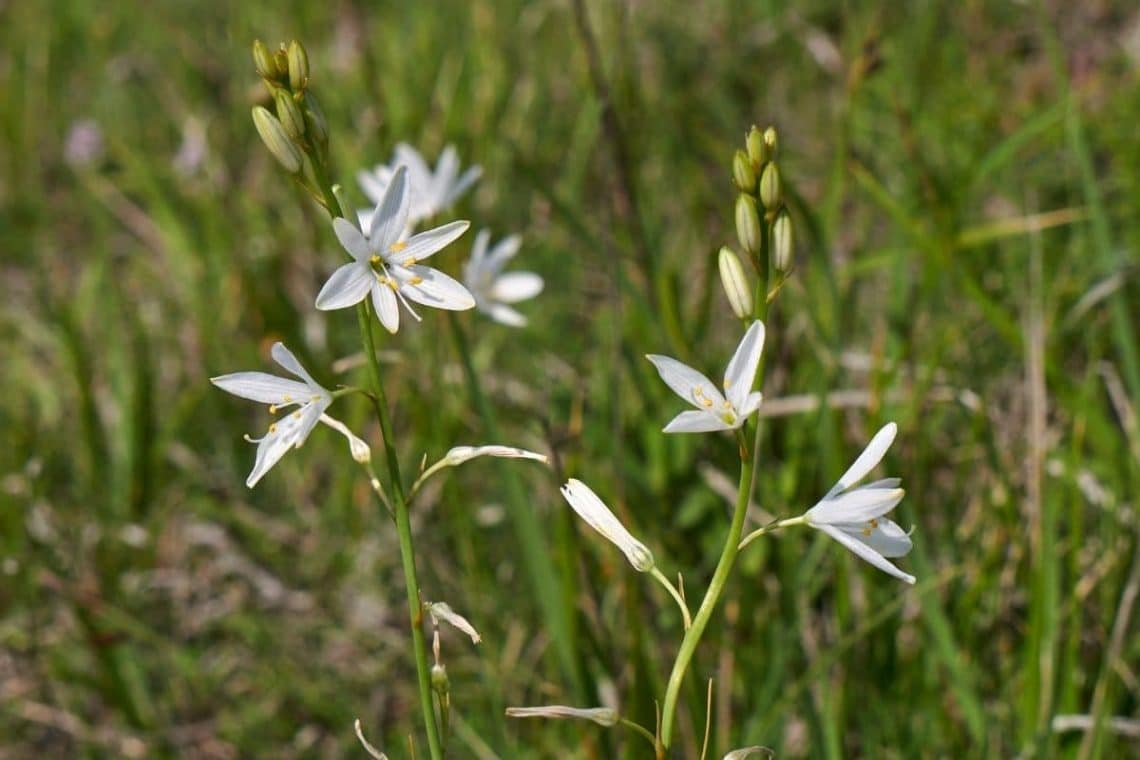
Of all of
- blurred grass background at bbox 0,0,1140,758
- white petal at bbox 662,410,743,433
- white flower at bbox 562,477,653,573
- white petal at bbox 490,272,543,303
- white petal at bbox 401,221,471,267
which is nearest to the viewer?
white petal at bbox 662,410,743,433

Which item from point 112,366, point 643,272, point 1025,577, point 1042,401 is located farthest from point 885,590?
point 112,366

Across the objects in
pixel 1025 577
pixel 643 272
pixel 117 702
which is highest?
pixel 643 272

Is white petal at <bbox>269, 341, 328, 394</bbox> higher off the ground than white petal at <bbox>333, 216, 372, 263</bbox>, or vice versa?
white petal at <bbox>333, 216, 372, 263</bbox>

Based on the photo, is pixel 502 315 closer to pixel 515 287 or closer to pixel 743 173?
pixel 515 287

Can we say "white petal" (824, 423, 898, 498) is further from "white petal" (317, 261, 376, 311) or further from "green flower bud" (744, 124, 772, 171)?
"white petal" (317, 261, 376, 311)

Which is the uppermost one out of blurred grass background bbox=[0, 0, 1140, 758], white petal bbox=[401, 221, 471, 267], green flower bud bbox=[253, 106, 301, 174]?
green flower bud bbox=[253, 106, 301, 174]

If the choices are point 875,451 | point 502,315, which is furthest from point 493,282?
point 875,451

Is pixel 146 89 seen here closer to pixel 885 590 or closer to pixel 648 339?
pixel 648 339

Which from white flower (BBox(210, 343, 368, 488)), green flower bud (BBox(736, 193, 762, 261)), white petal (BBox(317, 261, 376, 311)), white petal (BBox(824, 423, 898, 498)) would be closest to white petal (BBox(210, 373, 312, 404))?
white flower (BBox(210, 343, 368, 488))
